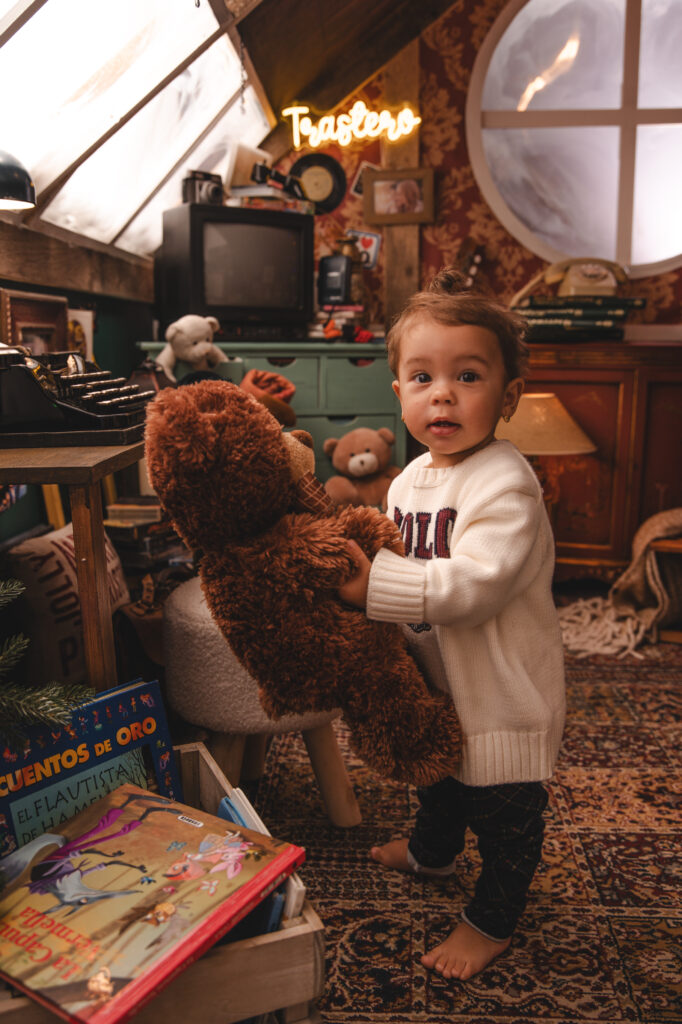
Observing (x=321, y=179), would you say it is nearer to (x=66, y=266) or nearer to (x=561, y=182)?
(x=561, y=182)

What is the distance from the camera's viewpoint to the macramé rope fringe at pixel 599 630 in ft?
8.34

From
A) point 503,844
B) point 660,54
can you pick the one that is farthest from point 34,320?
point 660,54

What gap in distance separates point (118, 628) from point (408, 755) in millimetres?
725

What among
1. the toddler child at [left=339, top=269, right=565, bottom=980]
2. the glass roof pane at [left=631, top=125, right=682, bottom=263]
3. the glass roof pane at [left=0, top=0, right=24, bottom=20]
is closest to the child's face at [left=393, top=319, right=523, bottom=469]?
the toddler child at [left=339, top=269, right=565, bottom=980]

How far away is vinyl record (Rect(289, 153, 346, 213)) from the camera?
11.2 feet

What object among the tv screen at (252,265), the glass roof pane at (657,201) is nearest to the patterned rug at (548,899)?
the tv screen at (252,265)

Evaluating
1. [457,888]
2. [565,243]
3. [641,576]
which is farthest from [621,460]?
[457,888]

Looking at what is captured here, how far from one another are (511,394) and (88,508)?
62 centimetres

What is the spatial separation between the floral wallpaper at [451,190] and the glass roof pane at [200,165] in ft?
1.22

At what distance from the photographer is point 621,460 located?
114 inches

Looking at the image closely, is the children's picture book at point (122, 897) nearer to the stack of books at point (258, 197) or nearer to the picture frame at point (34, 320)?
the picture frame at point (34, 320)

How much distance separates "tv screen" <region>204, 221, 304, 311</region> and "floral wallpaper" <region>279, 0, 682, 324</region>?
1.76ft

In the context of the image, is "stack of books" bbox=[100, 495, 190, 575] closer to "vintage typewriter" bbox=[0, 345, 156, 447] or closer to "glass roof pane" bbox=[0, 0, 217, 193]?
"vintage typewriter" bbox=[0, 345, 156, 447]

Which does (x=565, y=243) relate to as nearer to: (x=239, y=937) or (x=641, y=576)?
(x=641, y=576)
